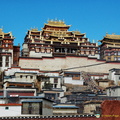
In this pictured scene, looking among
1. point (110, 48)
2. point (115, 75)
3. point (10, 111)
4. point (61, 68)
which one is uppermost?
point (110, 48)

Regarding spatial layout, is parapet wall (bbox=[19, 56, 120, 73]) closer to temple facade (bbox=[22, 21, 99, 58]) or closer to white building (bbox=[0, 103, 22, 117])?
temple facade (bbox=[22, 21, 99, 58])

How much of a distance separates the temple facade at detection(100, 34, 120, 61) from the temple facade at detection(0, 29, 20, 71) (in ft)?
66.7

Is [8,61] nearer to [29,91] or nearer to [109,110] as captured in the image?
[29,91]

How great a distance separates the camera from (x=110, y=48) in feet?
257

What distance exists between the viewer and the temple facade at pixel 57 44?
72.1 m

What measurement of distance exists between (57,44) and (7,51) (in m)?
10.9

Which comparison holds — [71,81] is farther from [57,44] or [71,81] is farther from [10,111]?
[10,111]

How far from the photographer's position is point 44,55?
7119cm

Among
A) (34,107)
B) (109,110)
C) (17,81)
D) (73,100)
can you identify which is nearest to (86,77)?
(17,81)

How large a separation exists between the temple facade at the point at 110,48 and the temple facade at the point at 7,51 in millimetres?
20340

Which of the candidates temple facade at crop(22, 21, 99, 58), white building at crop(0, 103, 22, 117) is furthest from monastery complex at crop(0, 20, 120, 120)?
white building at crop(0, 103, 22, 117)

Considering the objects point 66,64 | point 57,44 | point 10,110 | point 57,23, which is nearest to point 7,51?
point 57,44

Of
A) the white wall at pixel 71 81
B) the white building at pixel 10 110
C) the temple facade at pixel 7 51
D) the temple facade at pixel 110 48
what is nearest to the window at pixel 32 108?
the white building at pixel 10 110

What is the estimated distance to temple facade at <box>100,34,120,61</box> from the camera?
76.8 m
